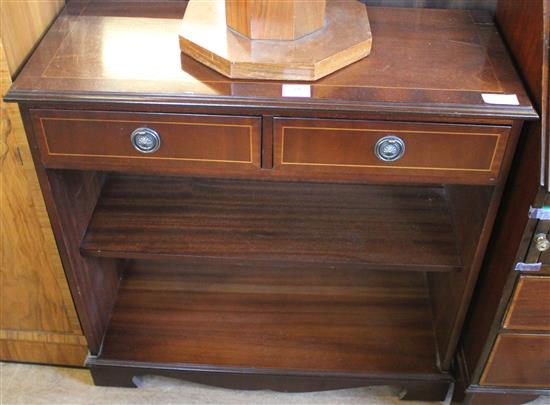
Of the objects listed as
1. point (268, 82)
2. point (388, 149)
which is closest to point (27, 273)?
point (268, 82)

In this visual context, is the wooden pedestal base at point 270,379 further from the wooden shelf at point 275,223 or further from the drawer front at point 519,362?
the wooden shelf at point 275,223

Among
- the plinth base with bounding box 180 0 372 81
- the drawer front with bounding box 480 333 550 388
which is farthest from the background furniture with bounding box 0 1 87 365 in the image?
the drawer front with bounding box 480 333 550 388

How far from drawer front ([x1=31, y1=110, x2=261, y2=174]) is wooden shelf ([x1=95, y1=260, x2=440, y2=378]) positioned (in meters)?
0.50

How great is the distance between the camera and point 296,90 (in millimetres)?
997

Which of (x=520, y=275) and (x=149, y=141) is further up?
(x=149, y=141)

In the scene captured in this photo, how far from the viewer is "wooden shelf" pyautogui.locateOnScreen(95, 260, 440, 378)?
1.38 meters

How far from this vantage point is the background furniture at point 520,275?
987mm

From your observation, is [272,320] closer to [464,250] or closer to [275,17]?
[464,250]

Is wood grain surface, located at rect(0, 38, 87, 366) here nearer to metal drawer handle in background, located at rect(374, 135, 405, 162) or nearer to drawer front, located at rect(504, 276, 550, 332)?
metal drawer handle in background, located at rect(374, 135, 405, 162)

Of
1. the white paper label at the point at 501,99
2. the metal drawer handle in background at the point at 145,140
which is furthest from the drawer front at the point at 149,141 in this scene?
the white paper label at the point at 501,99

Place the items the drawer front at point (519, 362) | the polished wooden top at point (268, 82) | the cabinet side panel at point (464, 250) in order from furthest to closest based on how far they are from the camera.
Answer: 1. the drawer front at point (519, 362)
2. the cabinet side panel at point (464, 250)
3. the polished wooden top at point (268, 82)

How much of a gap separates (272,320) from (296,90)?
2.09 feet

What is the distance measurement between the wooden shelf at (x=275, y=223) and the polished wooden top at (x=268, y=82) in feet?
1.14

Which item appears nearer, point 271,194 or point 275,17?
point 275,17
